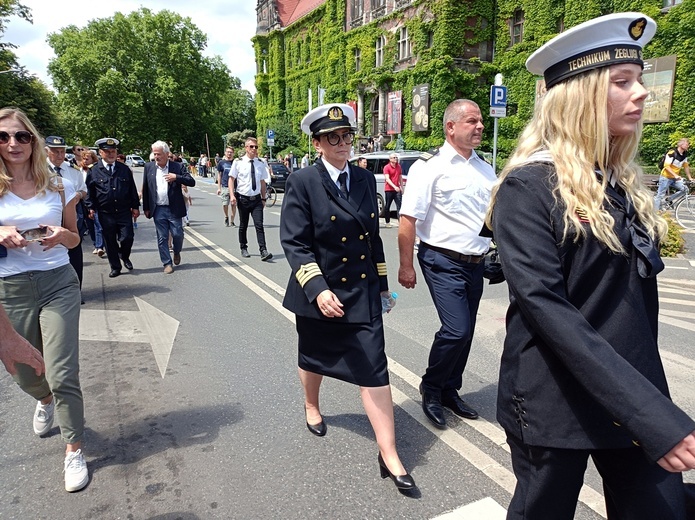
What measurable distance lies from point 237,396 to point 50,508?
1448 millimetres

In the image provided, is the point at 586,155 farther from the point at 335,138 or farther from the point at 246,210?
the point at 246,210

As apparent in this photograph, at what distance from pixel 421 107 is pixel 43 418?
31528mm

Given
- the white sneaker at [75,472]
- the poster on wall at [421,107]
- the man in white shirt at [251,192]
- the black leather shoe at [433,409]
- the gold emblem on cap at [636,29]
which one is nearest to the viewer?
the gold emblem on cap at [636,29]

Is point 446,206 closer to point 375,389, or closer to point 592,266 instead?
point 375,389

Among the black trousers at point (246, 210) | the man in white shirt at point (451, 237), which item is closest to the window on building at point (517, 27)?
the black trousers at point (246, 210)

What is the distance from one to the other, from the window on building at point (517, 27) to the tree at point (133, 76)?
40.5 meters

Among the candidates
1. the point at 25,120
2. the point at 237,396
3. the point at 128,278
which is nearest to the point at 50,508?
the point at 237,396

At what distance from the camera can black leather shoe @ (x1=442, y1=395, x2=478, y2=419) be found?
3520 mm

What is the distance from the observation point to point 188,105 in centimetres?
6119

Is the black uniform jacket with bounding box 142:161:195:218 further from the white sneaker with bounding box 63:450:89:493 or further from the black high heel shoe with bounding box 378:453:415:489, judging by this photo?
→ the black high heel shoe with bounding box 378:453:415:489

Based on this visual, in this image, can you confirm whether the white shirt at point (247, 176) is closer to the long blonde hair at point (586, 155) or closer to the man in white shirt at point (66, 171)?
the man in white shirt at point (66, 171)

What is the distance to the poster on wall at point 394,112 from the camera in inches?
1369

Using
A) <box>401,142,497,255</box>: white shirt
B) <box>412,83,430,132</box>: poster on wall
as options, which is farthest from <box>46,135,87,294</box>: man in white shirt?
<box>412,83,430,132</box>: poster on wall

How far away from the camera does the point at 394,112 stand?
35312mm
